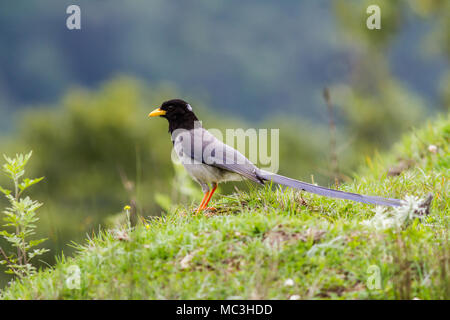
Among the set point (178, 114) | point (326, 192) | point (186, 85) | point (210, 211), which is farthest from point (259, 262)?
point (186, 85)

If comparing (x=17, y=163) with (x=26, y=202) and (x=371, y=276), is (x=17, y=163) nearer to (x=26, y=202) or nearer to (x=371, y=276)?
(x=26, y=202)

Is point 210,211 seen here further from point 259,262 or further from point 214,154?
point 259,262

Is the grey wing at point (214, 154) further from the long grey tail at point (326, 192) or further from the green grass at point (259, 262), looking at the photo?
the green grass at point (259, 262)

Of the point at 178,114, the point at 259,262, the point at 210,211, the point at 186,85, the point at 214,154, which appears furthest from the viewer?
the point at 186,85

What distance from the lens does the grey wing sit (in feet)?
20.0

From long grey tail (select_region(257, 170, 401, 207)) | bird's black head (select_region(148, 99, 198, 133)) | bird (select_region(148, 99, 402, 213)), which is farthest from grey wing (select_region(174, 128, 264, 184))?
bird's black head (select_region(148, 99, 198, 133))

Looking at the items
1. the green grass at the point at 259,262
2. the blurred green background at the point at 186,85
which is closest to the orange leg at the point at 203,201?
the blurred green background at the point at 186,85

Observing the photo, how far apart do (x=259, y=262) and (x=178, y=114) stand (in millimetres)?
3369

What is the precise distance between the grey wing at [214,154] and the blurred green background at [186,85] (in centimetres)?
65

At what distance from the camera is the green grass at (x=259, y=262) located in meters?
4.06

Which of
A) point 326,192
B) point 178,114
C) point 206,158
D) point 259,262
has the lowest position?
point 259,262

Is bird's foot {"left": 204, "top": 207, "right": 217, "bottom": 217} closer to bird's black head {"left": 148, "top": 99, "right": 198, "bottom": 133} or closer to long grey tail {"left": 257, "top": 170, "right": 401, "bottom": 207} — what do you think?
long grey tail {"left": 257, "top": 170, "right": 401, "bottom": 207}

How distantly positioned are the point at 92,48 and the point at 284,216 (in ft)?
315

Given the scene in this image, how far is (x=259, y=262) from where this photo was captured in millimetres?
4262
